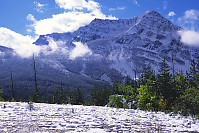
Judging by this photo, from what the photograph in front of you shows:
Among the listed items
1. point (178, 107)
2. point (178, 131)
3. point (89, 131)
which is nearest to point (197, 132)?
point (178, 131)

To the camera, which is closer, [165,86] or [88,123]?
[88,123]

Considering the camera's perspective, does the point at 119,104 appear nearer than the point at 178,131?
No

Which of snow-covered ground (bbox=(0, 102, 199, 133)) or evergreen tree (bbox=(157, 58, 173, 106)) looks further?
evergreen tree (bbox=(157, 58, 173, 106))

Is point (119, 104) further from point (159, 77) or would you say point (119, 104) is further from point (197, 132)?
point (197, 132)

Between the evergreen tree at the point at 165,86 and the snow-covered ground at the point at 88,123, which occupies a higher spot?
the evergreen tree at the point at 165,86

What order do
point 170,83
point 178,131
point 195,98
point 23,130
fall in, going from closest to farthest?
point 23,130, point 178,131, point 195,98, point 170,83

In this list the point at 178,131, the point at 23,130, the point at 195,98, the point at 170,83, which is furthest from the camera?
the point at 170,83

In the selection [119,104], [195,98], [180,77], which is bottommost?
[119,104]

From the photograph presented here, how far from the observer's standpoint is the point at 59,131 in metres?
4.37

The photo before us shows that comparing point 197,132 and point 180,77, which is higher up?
point 180,77

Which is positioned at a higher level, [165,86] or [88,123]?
[165,86]

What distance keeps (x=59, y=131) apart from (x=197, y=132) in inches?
146

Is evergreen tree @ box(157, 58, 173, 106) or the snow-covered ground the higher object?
evergreen tree @ box(157, 58, 173, 106)

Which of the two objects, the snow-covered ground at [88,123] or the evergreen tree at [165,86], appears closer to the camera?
the snow-covered ground at [88,123]
